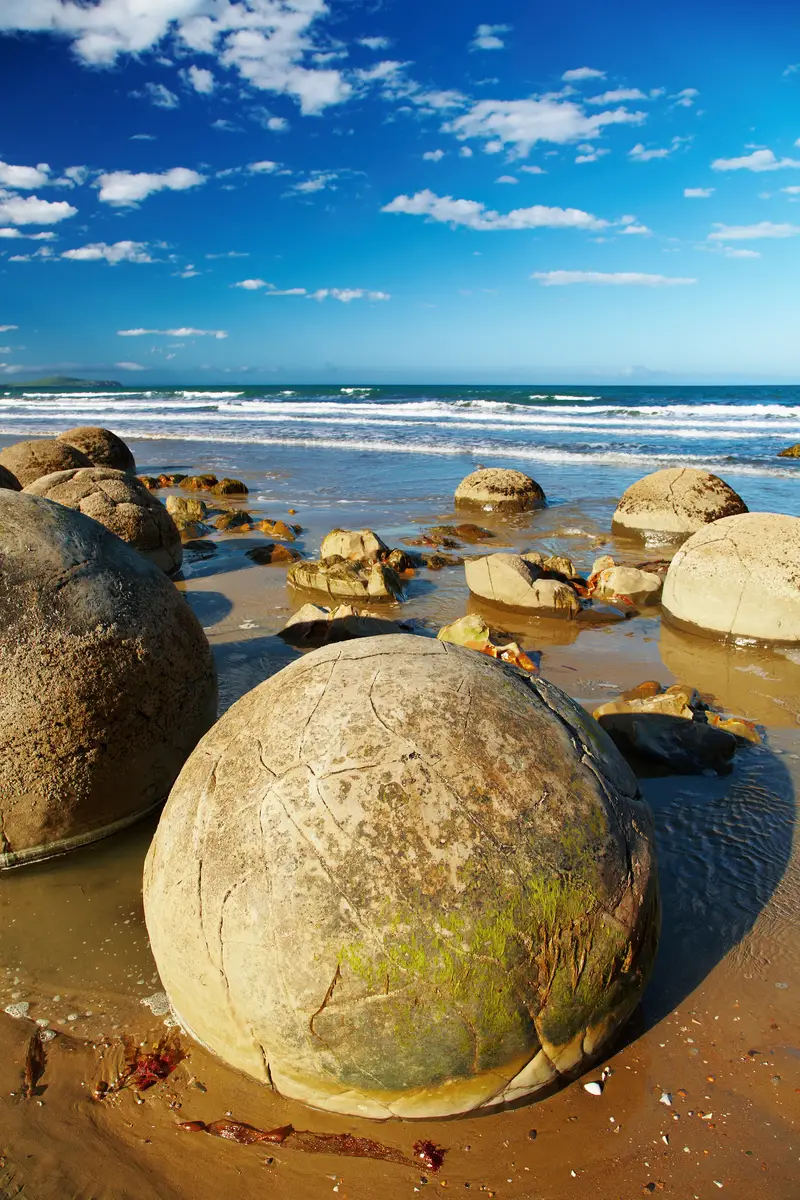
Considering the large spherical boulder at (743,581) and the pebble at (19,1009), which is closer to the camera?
the pebble at (19,1009)

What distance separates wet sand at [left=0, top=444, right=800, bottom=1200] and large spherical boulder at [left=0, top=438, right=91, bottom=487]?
9.62 metres

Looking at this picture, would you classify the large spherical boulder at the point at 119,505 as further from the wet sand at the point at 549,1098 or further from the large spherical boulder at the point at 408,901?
the large spherical boulder at the point at 408,901

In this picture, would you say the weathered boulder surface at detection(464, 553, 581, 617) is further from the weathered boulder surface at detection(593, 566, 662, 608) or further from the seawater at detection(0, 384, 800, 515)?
the seawater at detection(0, 384, 800, 515)

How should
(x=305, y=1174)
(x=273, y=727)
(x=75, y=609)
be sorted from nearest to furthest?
1. (x=305, y=1174)
2. (x=273, y=727)
3. (x=75, y=609)

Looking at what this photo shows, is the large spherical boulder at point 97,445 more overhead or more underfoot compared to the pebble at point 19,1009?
more overhead

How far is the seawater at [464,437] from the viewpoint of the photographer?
65.0 ft

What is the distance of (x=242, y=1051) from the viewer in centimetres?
274

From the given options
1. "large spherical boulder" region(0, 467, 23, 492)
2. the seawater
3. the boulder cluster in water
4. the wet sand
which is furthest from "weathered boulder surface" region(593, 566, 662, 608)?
"large spherical boulder" region(0, 467, 23, 492)

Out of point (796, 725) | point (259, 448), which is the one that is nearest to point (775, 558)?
point (796, 725)

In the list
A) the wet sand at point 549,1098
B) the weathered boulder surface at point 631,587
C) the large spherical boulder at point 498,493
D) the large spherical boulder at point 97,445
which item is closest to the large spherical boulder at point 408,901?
the wet sand at point 549,1098

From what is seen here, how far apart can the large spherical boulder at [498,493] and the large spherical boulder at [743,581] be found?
23.5ft

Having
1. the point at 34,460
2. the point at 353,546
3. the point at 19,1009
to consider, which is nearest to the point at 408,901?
the point at 19,1009

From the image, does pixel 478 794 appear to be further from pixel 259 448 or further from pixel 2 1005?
pixel 259 448

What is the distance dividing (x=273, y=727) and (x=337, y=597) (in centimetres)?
660
